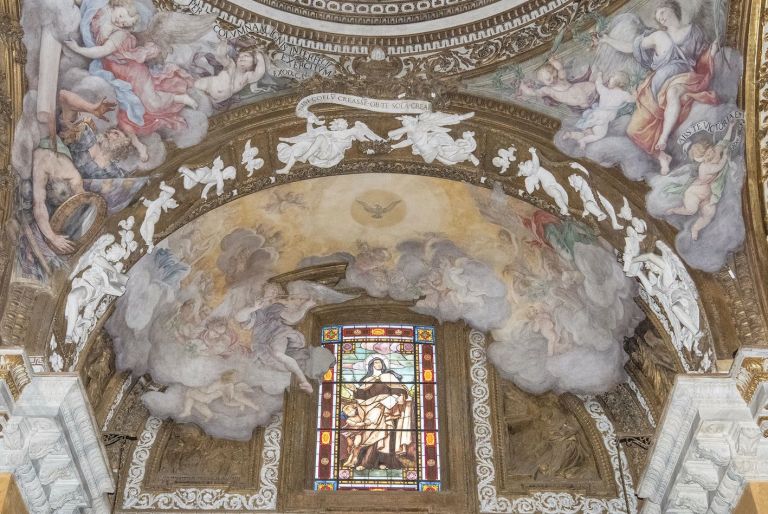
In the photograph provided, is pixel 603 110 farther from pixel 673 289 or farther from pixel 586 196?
pixel 673 289

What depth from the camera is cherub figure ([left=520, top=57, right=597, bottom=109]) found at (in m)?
11.5

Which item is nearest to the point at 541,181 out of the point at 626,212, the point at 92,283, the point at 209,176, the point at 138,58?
the point at 626,212

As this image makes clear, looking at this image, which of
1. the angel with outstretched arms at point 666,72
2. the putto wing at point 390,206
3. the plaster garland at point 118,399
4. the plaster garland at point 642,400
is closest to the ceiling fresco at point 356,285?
the putto wing at point 390,206

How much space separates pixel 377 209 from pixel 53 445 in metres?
5.28

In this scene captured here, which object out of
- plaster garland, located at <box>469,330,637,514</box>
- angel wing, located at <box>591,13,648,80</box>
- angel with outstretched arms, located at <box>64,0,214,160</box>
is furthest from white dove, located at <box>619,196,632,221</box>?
angel with outstretched arms, located at <box>64,0,214,160</box>

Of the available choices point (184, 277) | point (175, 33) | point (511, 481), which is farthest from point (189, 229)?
point (511, 481)

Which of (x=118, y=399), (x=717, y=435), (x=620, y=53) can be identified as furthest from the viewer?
(x=118, y=399)

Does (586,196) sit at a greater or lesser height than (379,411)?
greater

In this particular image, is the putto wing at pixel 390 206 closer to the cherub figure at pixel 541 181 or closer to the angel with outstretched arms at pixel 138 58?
the cherub figure at pixel 541 181

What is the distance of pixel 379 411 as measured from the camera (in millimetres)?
13758

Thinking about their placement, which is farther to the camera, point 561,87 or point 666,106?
point 561,87

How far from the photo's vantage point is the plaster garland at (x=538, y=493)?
12.6m

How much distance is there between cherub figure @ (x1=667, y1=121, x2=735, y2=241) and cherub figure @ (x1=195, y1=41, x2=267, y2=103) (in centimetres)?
512

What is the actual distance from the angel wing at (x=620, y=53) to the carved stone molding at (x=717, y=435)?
3.49 metres
